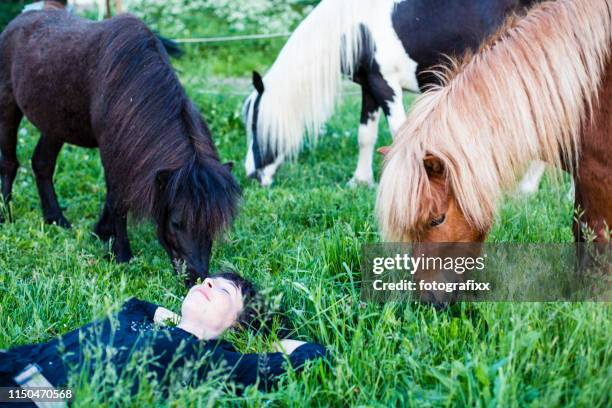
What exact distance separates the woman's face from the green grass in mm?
147

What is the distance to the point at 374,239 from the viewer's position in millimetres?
3635

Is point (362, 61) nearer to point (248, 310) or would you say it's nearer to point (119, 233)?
point (119, 233)

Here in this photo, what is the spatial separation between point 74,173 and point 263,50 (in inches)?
259

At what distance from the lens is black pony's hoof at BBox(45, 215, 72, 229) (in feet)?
16.6

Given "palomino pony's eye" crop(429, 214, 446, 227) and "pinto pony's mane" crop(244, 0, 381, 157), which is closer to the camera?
"palomino pony's eye" crop(429, 214, 446, 227)

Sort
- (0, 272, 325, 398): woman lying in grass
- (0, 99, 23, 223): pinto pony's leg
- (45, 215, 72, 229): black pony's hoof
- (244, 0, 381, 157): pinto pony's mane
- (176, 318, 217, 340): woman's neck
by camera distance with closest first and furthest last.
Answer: (0, 272, 325, 398): woman lying in grass
(176, 318, 217, 340): woman's neck
(45, 215, 72, 229): black pony's hoof
(244, 0, 381, 157): pinto pony's mane
(0, 99, 23, 223): pinto pony's leg

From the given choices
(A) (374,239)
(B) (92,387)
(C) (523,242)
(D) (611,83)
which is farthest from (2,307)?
(D) (611,83)

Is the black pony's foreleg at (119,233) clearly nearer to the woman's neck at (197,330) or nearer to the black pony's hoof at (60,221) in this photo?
the black pony's hoof at (60,221)

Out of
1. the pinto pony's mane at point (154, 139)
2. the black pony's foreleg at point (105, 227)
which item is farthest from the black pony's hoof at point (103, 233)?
the pinto pony's mane at point (154, 139)

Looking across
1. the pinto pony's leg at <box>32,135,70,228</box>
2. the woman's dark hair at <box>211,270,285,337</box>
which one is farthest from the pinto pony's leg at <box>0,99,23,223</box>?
the woman's dark hair at <box>211,270,285,337</box>

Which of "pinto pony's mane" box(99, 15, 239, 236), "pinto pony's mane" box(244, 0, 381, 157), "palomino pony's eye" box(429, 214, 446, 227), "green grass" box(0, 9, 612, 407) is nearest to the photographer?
"green grass" box(0, 9, 612, 407)

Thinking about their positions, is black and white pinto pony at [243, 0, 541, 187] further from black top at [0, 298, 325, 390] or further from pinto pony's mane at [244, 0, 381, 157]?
black top at [0, 298, 325, 390]

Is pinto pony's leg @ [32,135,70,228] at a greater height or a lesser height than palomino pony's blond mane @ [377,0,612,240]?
lesser

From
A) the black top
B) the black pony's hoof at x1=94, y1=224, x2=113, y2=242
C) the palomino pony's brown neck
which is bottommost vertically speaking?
the black pony's hoof at x1=94, y1=224, x2=113, y2=242
